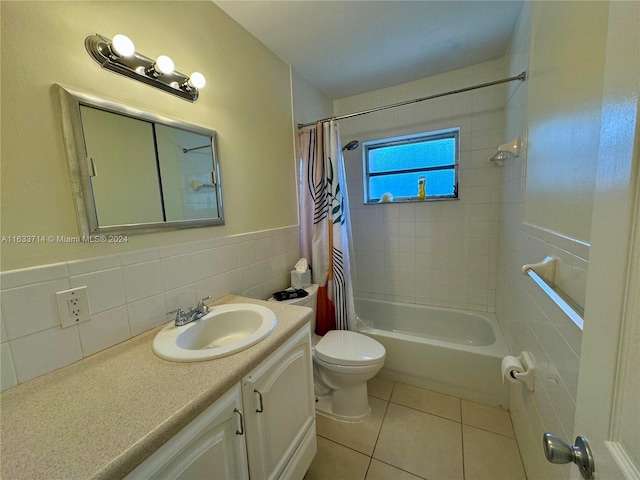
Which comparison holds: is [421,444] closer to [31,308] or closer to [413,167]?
[31,308]

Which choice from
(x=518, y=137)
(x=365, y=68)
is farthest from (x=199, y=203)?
(x=518, y=137)

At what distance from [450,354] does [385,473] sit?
816mm

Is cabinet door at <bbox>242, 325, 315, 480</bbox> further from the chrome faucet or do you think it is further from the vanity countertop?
the chrome faucet

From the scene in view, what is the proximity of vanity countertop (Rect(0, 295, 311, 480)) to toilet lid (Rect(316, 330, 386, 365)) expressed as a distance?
72 centimetres

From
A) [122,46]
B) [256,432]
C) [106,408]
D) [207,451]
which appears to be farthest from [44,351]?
[122,46]

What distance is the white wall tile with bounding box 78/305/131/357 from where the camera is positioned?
87 centimetres

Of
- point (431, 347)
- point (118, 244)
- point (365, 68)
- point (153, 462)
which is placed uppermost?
point (365, 68)

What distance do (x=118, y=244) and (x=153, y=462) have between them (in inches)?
29.2

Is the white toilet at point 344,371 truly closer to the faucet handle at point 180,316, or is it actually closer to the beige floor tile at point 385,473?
the beige floor tile at point 385,473

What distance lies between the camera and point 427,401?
1734 mm

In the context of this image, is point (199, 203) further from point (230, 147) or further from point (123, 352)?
point (123, 352)

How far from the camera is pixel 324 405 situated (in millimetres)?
1713

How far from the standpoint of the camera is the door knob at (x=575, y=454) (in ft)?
1.28

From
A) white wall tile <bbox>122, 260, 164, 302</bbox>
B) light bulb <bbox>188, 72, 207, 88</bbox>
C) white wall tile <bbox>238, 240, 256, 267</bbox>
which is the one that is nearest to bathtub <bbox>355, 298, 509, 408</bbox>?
white wall tile <bbox>238, 240, 256, 267</bbox>
